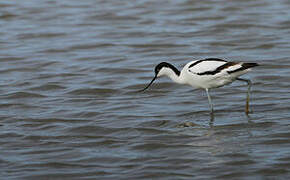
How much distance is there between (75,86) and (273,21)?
564 centimetres

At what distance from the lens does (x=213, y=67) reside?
30.3 ft

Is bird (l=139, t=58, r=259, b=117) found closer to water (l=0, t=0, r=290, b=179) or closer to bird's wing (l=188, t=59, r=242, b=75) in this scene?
bird's wing (l=188, t=59, r=242, b=75)

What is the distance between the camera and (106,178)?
6.92m

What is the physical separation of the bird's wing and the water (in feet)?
1.77

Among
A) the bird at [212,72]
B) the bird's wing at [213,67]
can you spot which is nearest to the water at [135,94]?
the bird at [212,72]

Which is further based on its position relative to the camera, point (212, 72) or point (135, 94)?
point (135, 94)

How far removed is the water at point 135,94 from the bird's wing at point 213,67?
1.77 feet

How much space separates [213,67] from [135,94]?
180 centimetres

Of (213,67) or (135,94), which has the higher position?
(213,67)

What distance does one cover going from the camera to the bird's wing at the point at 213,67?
9.15 meters

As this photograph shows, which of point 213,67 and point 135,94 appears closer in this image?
point 213,67

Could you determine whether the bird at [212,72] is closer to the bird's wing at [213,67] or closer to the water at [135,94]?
the bird's wing at [213,67]

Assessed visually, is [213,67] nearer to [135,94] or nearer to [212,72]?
[212,72]

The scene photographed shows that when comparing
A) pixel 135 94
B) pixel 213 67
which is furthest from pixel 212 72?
pixel 135 94
